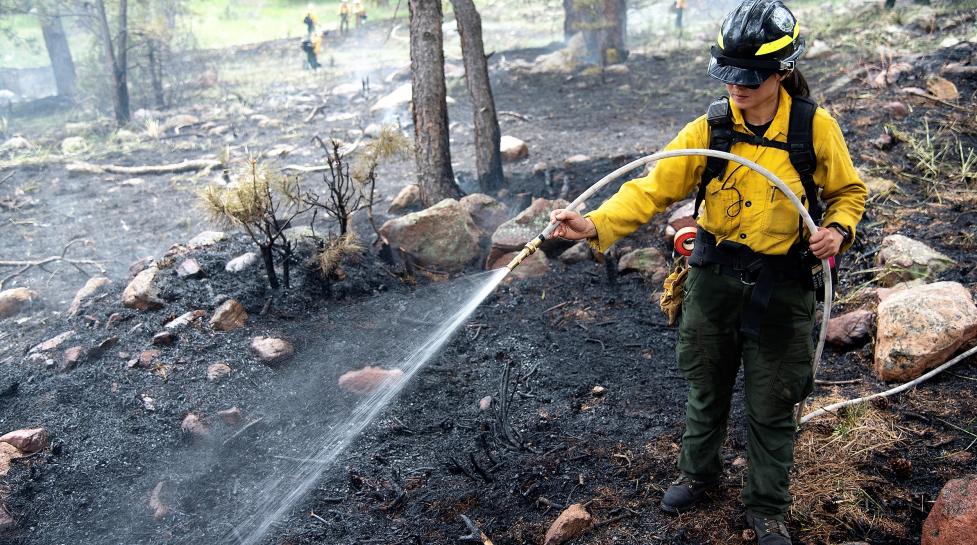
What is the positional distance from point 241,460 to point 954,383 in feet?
13.2

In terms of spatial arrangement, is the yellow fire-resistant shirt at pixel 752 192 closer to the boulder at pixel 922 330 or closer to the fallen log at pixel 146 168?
the boulder at pixel 922 330

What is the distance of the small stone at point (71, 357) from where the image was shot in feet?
16.6

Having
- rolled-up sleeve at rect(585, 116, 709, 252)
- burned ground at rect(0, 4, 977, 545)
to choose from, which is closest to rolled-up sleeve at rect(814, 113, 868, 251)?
rolled-up sleeve at rect(585, 116, 709, 252)

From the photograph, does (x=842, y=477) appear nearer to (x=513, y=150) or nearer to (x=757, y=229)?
(x=757, y=229)

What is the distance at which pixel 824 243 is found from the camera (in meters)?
2.47

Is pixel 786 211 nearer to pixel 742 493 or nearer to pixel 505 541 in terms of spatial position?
pixel 742 493

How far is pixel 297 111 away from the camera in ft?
51.8

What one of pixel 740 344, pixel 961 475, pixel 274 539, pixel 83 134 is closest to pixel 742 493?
pixel 740 344

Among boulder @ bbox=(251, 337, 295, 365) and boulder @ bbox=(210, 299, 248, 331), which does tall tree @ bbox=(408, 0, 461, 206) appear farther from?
boulder @ bbox=(251, 337, 295, 365)

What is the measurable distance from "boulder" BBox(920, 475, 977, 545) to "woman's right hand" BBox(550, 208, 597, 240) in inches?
68.3

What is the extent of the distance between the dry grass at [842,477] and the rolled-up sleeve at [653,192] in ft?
4.97

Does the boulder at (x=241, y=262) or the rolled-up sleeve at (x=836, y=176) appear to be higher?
the rolled-up sleeve at (x=836, y=176)

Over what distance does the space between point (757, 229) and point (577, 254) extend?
12.5ft

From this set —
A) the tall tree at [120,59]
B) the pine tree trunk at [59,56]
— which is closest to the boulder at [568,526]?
the tall tree at [120,59]
